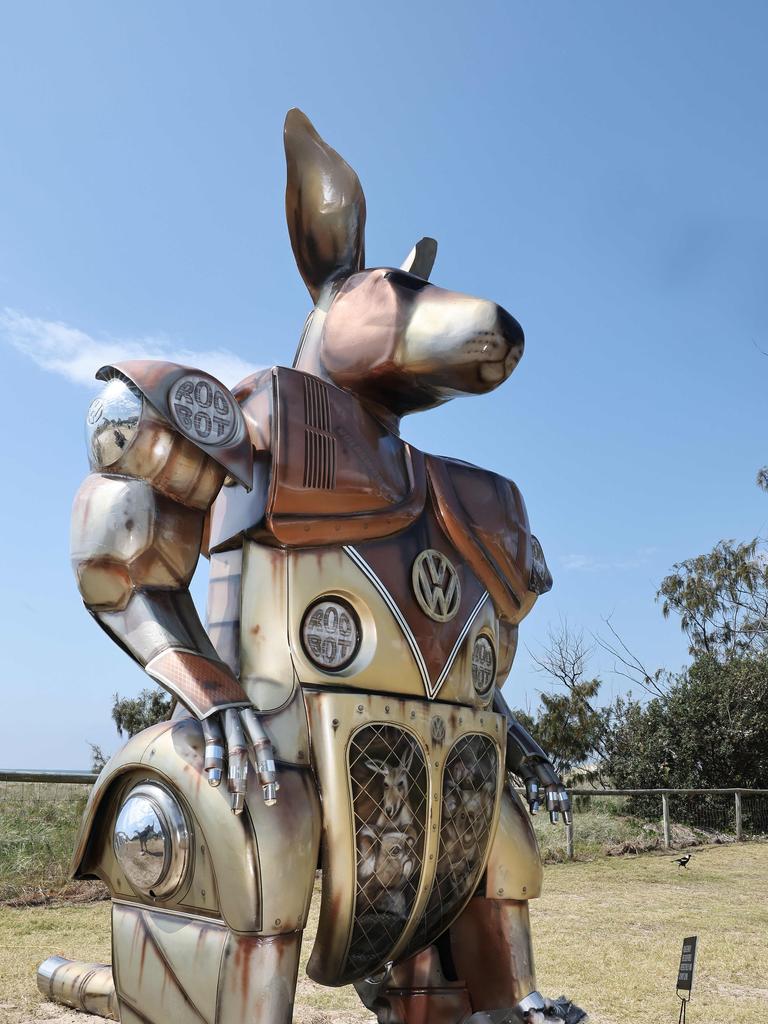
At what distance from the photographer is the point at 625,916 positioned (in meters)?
6.72

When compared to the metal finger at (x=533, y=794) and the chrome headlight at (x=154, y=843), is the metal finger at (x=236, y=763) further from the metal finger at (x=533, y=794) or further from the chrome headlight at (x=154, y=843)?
the metal finger at (x=533, y=794)

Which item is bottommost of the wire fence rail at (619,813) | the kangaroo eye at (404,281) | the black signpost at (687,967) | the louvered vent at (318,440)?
the wire fence rail at (619,813)

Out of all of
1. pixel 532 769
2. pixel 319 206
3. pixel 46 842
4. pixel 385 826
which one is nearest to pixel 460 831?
pixel 385 826

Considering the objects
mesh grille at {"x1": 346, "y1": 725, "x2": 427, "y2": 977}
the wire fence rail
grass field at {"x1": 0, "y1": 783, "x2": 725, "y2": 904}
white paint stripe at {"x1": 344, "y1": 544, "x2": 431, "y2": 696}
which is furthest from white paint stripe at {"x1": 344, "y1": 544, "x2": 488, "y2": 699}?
the wire fence rail

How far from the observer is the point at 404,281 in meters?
2.72

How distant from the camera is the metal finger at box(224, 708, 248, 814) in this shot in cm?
200

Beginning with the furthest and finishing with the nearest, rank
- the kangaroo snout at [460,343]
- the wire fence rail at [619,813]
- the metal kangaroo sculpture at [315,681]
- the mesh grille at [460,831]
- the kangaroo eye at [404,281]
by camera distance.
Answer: the wire fence rail at [619,813]
the kangaroo eye at [404,281]
the kangaroo snout at [460,343]
the mesh grille at [460,831]
the metal kangaroo sculpture at [315,681]

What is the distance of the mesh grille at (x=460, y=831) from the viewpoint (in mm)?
2396

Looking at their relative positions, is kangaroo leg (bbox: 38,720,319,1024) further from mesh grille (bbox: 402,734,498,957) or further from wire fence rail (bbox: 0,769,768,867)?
wire fence rail (bbox: 0,769,768,867)

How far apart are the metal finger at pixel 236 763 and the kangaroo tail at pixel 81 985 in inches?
42.1

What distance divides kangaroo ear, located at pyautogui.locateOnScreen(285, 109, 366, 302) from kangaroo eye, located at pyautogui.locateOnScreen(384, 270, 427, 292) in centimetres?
Answer: 22

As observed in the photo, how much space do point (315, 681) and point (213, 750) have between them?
0.34m

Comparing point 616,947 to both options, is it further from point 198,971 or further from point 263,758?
point 263,758

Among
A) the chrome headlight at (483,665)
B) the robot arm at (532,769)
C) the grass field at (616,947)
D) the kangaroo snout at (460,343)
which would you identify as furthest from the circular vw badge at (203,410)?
the grass field at (616,947)
